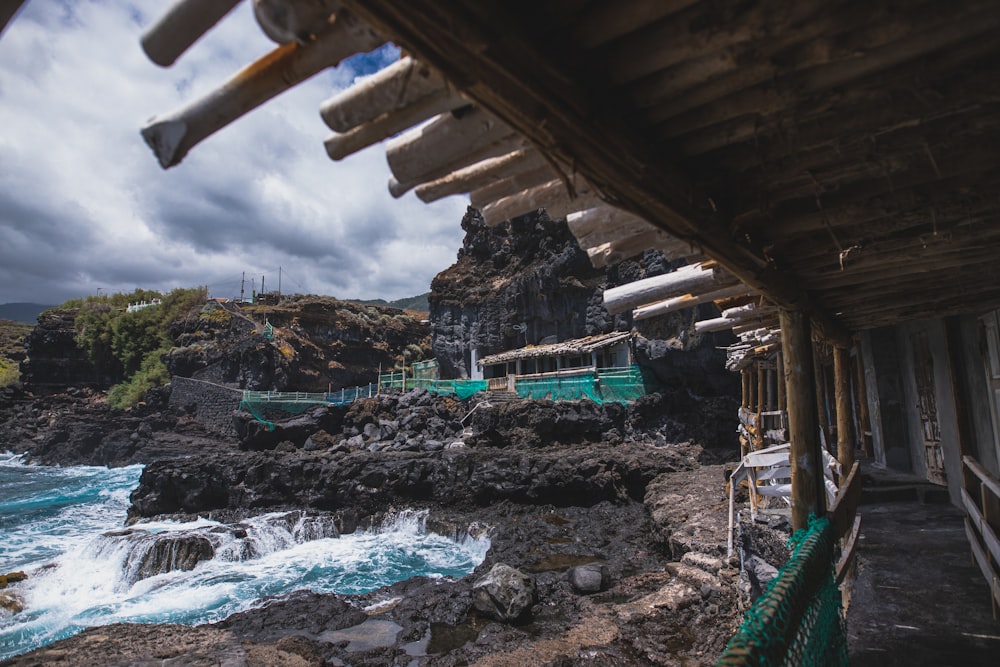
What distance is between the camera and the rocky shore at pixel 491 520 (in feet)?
28.8

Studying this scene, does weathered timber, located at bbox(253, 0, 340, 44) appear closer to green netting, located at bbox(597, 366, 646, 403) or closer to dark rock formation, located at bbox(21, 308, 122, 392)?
green netting, located at bbox(597, 366, 646, 403)

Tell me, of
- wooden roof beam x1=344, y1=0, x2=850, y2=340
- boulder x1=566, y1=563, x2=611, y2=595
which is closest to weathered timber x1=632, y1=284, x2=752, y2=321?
wooden roof beam x1=344, y1=0, x2=850, y2=340

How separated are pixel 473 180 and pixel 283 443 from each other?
3126 centimetres

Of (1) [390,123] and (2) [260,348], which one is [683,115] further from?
(2) [260,348]

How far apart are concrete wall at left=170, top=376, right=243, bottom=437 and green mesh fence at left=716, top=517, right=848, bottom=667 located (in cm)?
4218

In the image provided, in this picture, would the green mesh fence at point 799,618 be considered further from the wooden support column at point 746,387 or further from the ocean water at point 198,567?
the wooden support column at point 746,387

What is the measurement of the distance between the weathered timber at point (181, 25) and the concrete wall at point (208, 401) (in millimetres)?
42789

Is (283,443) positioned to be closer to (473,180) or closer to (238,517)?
(238,517)

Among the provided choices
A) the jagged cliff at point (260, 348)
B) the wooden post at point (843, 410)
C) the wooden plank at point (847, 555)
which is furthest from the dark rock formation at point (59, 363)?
the wooden plank at point (847, 555)

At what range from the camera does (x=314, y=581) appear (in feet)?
47.2

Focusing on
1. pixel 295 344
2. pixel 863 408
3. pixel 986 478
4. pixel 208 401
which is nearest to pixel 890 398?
pixel 863 408

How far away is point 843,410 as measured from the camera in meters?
6.62

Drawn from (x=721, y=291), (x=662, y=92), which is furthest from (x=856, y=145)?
(x=721, y=291)

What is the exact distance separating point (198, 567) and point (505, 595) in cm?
1048
